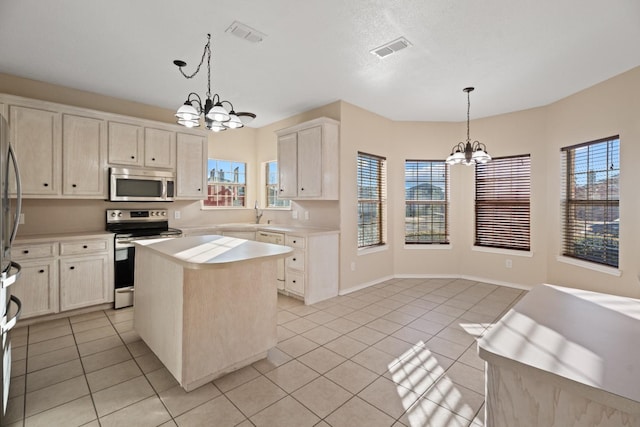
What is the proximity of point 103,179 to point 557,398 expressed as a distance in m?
4.83

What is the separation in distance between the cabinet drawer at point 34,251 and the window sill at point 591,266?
651 centimetres

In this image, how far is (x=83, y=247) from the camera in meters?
3.55

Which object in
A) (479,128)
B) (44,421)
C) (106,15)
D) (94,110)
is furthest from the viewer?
(479,128)

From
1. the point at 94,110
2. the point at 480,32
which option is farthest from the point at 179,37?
the point at 480,32

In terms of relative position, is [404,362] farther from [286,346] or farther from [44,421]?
[44,421]

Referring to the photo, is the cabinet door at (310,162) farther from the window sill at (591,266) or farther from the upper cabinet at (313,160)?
the window sill at (591,266)

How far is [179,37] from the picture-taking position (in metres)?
2.74

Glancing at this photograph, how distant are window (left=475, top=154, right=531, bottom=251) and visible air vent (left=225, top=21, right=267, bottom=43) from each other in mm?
4211

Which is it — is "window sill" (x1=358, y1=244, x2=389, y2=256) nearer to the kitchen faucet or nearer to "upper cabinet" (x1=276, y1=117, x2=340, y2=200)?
"upper cabinet" (x1=276, y1=117, x2=340, y2=200)

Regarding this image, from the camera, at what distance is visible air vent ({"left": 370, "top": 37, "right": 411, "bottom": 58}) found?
9.09 ft

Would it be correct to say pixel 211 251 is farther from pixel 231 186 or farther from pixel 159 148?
pixel 231 186

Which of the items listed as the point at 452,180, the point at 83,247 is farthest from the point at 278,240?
the point at 452,180

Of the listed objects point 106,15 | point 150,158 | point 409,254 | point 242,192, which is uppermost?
point 106,15

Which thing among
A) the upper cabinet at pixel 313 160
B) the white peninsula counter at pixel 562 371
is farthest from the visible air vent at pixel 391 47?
the white peninsula counter at pixel 562 371
